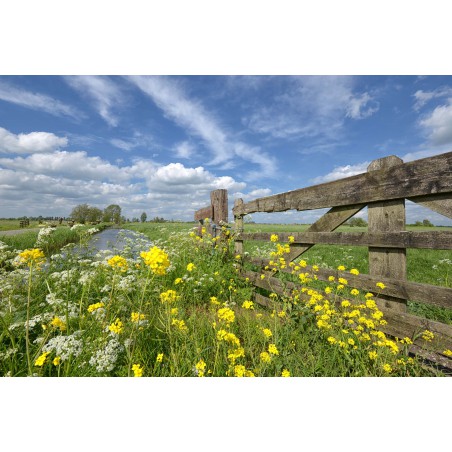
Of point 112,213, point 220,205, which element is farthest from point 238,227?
point 112,213

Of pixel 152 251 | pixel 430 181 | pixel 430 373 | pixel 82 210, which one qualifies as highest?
pixel 82 210

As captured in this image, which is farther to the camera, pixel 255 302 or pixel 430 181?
pixel 255 302

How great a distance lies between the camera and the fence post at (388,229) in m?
2.22

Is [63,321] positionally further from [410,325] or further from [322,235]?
[410,325]

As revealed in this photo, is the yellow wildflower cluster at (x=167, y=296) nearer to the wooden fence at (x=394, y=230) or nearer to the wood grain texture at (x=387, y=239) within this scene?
the wooden fence at (x=394, y=230)

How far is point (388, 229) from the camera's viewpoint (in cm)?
228

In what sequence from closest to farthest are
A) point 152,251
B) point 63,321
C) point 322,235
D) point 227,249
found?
point 152,251
point 63,321
point 322,235
point 227,249

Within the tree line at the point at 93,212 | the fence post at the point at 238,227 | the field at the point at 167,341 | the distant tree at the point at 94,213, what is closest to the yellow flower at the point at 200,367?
the field at the point at 167,341

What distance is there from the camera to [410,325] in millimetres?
2102

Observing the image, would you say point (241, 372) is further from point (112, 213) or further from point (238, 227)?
point (112, 213)

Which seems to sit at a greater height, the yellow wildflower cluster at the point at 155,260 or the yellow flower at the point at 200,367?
the yellow wildflower cluster at the point at 155,260

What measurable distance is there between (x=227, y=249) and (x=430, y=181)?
367 cm

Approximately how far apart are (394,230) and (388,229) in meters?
0.05

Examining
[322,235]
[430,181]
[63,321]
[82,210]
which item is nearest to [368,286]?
[322,235]
